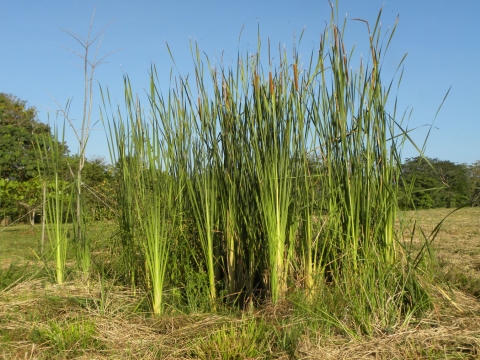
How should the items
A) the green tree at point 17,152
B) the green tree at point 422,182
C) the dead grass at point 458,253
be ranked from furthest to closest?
the green tree at point 17,152 < the dead grass at point 458,253 < the green tree at point 422,182

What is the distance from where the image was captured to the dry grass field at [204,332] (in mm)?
2232

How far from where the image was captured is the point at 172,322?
8.58ft

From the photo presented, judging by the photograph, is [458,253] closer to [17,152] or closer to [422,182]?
[422,182]

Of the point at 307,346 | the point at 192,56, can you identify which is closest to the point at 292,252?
the point at 307,346

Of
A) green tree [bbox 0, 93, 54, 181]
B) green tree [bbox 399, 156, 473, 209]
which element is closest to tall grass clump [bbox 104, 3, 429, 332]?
green tree [bbox 399, 156, 473, 209]

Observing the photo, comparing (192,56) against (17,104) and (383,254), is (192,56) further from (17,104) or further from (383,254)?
(17,104)

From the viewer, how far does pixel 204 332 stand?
96.0 inches

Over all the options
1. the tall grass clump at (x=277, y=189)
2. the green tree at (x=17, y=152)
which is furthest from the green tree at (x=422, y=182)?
the green tree at (x=17, y=152)

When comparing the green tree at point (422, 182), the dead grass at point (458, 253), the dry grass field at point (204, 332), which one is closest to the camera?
the dry grass field at point (204, 332)

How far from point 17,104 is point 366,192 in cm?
2234

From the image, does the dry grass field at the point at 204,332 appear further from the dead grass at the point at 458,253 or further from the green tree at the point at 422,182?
the green tree at the point at 422,182

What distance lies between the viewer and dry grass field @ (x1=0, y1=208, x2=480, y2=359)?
2232mm

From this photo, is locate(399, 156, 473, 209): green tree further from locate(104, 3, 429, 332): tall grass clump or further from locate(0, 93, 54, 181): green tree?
locate(0, 93, 54, 181): green tree

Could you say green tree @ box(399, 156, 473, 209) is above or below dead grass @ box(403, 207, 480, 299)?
above
